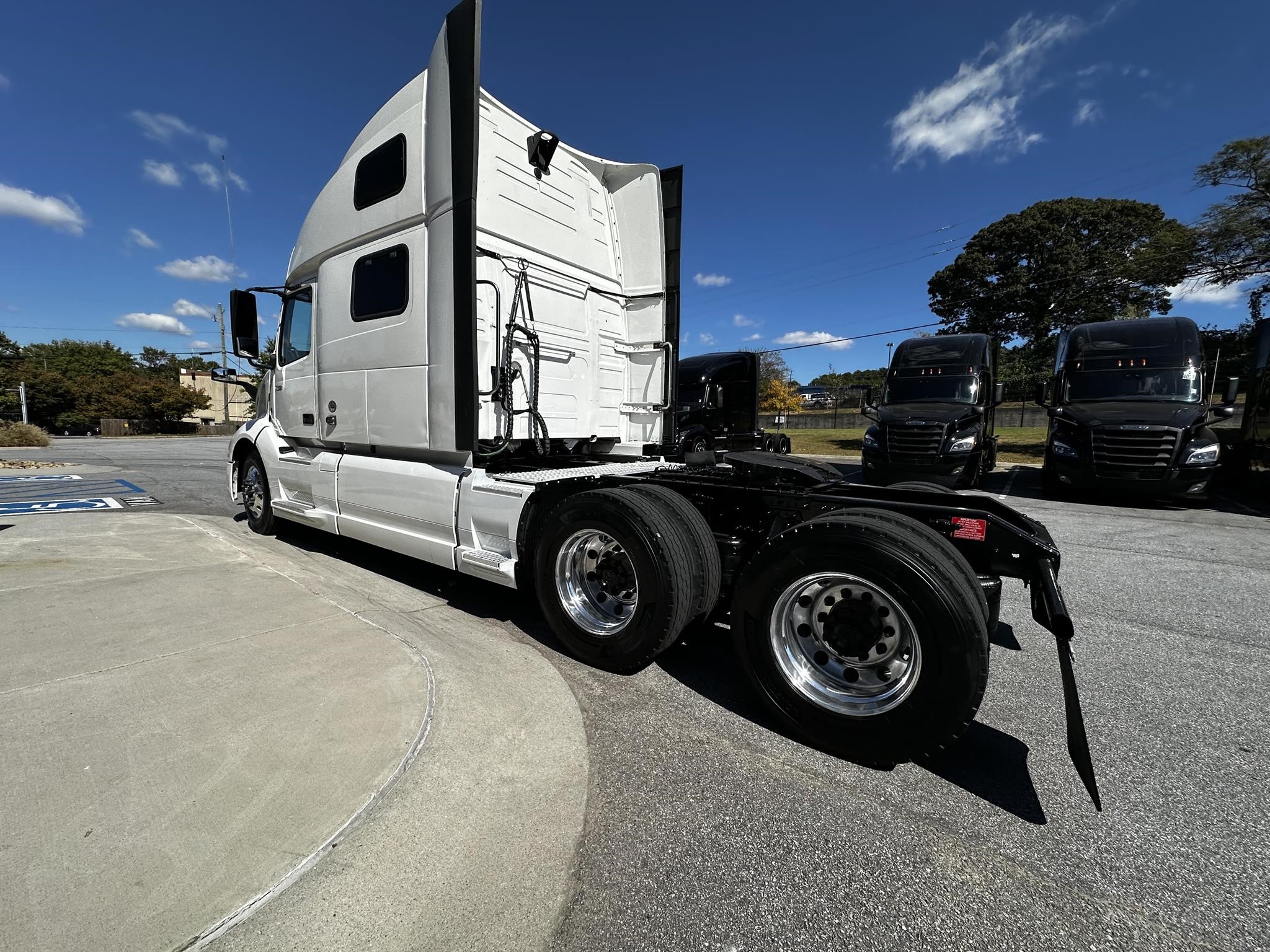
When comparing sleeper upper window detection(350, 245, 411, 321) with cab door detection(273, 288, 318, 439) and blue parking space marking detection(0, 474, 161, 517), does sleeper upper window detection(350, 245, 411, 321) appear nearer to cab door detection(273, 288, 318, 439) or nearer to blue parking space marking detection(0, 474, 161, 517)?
cab door detection(273, 288, 318, 439)

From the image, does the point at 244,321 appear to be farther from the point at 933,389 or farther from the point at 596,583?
the point at 933,389

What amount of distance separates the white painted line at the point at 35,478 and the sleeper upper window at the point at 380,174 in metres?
12.1

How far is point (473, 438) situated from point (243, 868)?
2511 mm

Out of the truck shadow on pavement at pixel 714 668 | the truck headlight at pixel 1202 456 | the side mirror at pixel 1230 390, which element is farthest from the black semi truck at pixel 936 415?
the truck shadow on pavement at pixel 714 668

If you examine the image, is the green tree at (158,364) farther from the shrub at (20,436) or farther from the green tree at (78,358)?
the shrub at (20,436)

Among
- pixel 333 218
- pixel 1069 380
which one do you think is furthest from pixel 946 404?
pixel 333 218

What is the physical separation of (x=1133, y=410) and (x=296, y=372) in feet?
37.6

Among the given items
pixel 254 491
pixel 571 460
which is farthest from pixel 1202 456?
pixel 254 491

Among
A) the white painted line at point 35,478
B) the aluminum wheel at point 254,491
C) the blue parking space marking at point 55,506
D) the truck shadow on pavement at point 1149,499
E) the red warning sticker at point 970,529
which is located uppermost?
the red warning sticker at point 970,529

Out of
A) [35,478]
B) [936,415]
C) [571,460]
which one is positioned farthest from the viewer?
[35,478]

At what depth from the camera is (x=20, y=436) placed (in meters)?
21.7

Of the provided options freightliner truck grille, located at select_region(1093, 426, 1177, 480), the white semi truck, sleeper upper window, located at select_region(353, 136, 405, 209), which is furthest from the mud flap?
freightliner truck grille, located at select_region(1093, 426, 1177, 480)

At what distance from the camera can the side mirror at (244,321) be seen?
5.29 m

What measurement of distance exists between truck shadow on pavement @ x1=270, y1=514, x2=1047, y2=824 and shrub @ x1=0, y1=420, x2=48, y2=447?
26.1 metres
